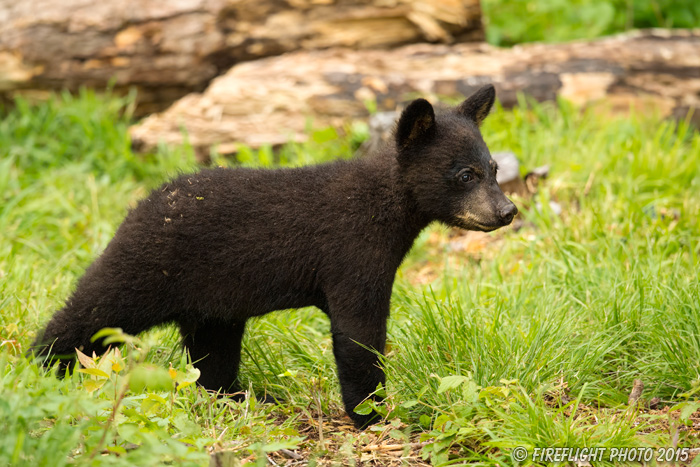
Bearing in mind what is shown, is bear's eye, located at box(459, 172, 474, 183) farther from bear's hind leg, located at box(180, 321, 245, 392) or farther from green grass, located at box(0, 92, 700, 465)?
bear's hind leg, located at box(180, 321, 245, 392)

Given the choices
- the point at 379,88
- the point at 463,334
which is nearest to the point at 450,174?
the point at 463,334

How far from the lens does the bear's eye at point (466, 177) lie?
12.7 ft

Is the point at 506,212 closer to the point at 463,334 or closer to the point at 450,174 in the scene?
the point at 450,174

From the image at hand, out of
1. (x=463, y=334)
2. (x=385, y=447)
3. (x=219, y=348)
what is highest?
(x=463, y=334)

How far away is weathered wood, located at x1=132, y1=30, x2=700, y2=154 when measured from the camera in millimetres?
7500

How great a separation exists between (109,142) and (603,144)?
522 cm

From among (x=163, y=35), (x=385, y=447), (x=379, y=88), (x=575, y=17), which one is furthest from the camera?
(x=575, y=17)

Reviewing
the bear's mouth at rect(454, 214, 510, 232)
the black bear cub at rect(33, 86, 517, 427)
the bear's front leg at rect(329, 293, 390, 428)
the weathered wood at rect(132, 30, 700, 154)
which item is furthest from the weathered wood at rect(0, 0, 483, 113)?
the bear's front leg at rect(329, 293, 390, 428)

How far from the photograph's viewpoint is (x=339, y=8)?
26.0ft

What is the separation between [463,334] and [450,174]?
2.89 feet

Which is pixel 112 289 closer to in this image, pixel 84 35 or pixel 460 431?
pixel 460 431

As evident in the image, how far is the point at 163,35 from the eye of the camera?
7.75 meters

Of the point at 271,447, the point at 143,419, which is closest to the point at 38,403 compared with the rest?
the point at 143,419

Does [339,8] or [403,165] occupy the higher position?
[339,8]
